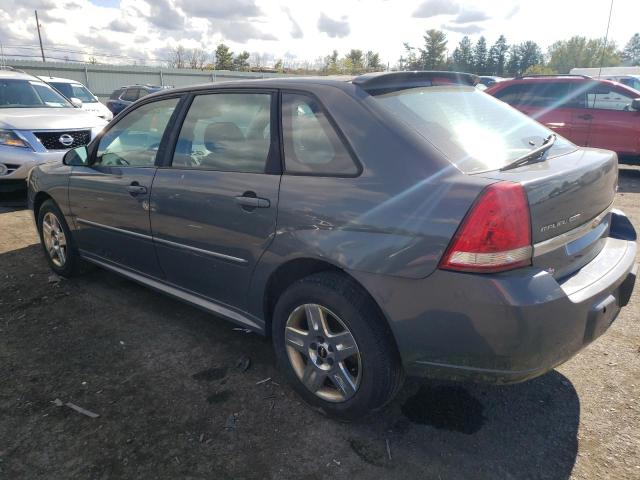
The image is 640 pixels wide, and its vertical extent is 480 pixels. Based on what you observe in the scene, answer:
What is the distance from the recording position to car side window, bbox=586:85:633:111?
27.7 feet

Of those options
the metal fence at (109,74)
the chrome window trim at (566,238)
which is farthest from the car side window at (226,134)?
the metal fence at (109,74)

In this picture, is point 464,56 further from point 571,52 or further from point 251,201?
point 251,201

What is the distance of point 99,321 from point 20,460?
4.69ft

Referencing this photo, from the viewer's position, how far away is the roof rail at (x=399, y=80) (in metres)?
2.47

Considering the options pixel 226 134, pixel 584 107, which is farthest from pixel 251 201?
pixel 584 107

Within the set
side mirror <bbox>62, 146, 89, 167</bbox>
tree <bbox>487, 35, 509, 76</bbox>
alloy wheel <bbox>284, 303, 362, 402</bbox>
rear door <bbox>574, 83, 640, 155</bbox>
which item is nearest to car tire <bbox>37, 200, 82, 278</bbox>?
side mirror <bbox>62, 146, 89, 167</bbox>

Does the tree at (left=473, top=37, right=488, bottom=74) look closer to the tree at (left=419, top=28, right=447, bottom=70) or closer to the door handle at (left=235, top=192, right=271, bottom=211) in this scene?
the tree at (left=419, top=28, right=447, bottom=70)

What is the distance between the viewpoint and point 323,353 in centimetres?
246

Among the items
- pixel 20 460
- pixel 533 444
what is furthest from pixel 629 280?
pixel 20 460

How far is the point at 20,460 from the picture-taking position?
2.24m

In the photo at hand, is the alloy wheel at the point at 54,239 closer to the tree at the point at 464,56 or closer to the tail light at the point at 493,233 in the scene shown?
the tail light at the point at 493,233

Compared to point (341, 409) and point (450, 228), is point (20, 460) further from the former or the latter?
point (450, 228)

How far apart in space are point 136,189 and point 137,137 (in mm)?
493

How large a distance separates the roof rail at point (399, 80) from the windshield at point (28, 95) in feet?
24.9
